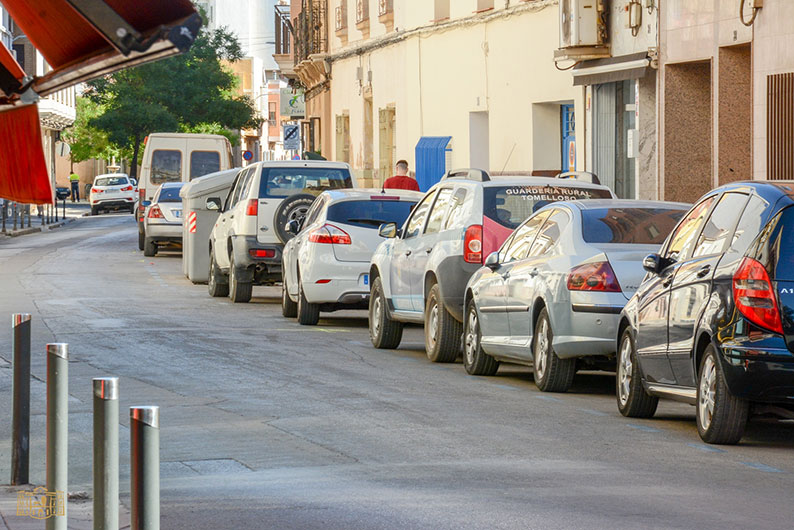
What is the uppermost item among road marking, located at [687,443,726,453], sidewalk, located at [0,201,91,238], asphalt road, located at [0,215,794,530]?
sidewalk, located at [0,201,91,238]

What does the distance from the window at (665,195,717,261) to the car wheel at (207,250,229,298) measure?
523 inches

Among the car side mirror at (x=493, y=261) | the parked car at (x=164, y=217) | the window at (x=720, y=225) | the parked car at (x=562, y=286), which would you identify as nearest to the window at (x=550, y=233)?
the parked car at (x=562, y=286)

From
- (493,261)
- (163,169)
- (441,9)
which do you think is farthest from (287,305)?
(163,169)

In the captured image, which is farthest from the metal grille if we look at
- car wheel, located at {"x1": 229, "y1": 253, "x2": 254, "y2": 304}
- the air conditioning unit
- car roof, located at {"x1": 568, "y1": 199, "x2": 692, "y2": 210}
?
car wheel, located at {"x1": 229, "y1": 253, "x2": 254, "y2": 304}

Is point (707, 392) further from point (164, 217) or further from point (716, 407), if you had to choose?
point (164, 217)

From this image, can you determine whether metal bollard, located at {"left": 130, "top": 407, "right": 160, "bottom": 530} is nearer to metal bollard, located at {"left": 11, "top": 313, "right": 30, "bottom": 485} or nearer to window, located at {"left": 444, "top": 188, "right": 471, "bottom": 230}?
metal bollard, located at {"left": 11, "top": 313, "right": 30, "bottom": 485}

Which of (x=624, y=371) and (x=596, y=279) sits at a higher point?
(x=596, y=279)

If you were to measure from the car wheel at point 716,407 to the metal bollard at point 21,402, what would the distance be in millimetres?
3894

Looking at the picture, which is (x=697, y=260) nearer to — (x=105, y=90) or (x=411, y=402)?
(x=411, y=402)

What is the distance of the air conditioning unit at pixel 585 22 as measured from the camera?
25062 millimetres

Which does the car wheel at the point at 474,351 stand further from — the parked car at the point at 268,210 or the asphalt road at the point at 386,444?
the parked car at the point at 268,210

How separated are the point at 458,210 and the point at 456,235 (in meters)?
0.26

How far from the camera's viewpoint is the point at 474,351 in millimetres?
14016

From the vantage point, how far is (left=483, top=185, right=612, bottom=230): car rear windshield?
1468cm
